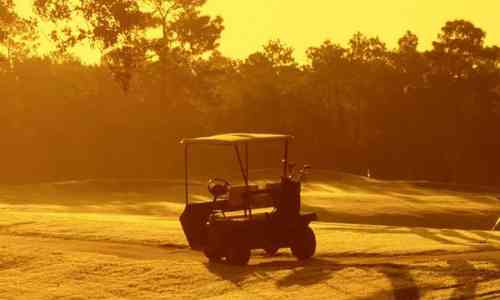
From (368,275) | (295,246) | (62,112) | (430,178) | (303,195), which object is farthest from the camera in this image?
(430,178)

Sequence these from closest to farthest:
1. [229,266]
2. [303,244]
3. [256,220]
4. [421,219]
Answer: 1. [229,266]
2. [256,220]
3. [303,244]
4. [421,219]

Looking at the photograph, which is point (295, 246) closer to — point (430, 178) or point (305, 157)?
point (305, 157)

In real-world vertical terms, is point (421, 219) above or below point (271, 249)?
below

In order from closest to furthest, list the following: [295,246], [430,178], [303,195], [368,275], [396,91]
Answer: [368,275] < [295,246] < [303,195] < [430,178] < [396,91]

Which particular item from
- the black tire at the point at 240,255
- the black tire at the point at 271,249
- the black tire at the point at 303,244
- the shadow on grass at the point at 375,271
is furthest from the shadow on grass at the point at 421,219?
the black tire at the point at 240,255

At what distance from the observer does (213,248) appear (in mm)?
22328

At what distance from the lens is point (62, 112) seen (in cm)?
8025

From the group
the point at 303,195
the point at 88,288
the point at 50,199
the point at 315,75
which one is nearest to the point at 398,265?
the point at 88,288

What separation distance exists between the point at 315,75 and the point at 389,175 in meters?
19.4

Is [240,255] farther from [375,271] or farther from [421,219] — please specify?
[421,219]

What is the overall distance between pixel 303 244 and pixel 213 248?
2.01 metres

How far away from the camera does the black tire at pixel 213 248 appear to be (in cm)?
2219

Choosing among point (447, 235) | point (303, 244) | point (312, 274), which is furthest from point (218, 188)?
point (447, 235)

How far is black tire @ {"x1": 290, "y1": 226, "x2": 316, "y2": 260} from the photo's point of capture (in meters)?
22.6
